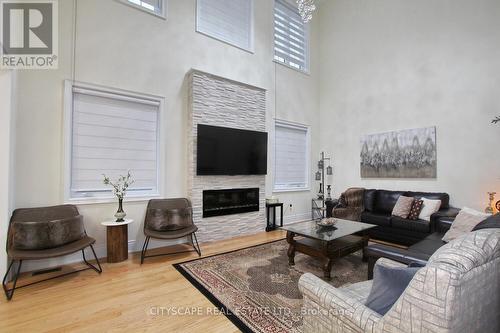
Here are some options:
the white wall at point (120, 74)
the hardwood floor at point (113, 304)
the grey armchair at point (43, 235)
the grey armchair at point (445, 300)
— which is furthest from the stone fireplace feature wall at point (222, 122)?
the grey armchair at point (445, 300)

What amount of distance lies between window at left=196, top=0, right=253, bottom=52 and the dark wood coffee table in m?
3.88

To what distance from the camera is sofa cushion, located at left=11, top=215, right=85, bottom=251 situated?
2512 millimetres

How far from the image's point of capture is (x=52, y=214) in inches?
115

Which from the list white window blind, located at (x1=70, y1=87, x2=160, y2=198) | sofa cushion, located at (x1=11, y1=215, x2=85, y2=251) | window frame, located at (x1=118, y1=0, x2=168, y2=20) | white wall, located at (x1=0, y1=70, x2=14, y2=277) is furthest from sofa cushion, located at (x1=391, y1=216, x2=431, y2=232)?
white wall, located at (x1=0, y1=70, x2=14, y2=277)

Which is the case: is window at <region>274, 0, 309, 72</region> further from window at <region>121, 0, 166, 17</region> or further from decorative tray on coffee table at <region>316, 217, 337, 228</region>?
decorative tray on coffee table at <region>316, 217, 337, 228</region>

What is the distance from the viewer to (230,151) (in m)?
4.42

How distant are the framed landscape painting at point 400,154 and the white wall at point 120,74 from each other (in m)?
2.89

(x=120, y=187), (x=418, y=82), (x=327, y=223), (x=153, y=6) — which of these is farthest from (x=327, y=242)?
(x=153, y=6)

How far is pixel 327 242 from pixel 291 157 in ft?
10.7

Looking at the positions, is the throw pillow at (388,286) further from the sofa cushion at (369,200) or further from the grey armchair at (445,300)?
the sofa cushion at (369,200)

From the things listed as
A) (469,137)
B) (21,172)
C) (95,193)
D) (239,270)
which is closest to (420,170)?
(469,137)

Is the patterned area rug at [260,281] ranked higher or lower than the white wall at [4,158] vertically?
lower

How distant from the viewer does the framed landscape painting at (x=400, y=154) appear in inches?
173

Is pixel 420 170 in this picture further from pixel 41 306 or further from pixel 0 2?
pixel 0 2
